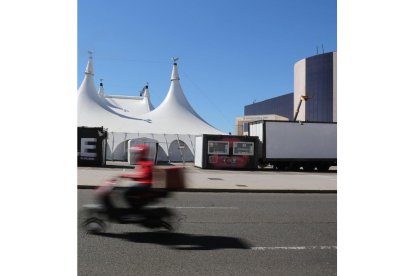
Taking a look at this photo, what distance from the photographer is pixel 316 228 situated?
7.74m

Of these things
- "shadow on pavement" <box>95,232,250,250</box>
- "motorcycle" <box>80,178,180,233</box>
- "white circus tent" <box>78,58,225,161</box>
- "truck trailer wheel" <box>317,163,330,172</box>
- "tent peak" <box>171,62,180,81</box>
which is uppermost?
"tent peak" <box>171,62,180,81</box>

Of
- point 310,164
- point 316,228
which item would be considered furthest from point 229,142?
point 316,228

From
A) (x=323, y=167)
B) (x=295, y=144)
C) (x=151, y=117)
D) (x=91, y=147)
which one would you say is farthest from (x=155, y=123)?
(x=323, y=167)

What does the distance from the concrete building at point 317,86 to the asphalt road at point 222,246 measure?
133ft

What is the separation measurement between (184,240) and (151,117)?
3405cm

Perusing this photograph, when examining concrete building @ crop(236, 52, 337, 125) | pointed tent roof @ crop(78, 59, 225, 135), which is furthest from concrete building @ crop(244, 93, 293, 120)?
pointed tent roof @ crop(78, 59, 225, 135)

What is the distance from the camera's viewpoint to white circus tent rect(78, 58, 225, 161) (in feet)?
114

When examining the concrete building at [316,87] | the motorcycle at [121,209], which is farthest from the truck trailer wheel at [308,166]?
the motorcycle at [121,209]

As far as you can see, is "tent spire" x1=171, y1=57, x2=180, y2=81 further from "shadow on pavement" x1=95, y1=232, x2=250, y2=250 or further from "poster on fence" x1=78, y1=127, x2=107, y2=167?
"shadow on pavement" x1=95, y1=232, x2=250, y2=250

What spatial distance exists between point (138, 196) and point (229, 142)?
69.4ft

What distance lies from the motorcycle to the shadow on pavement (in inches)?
8.2
